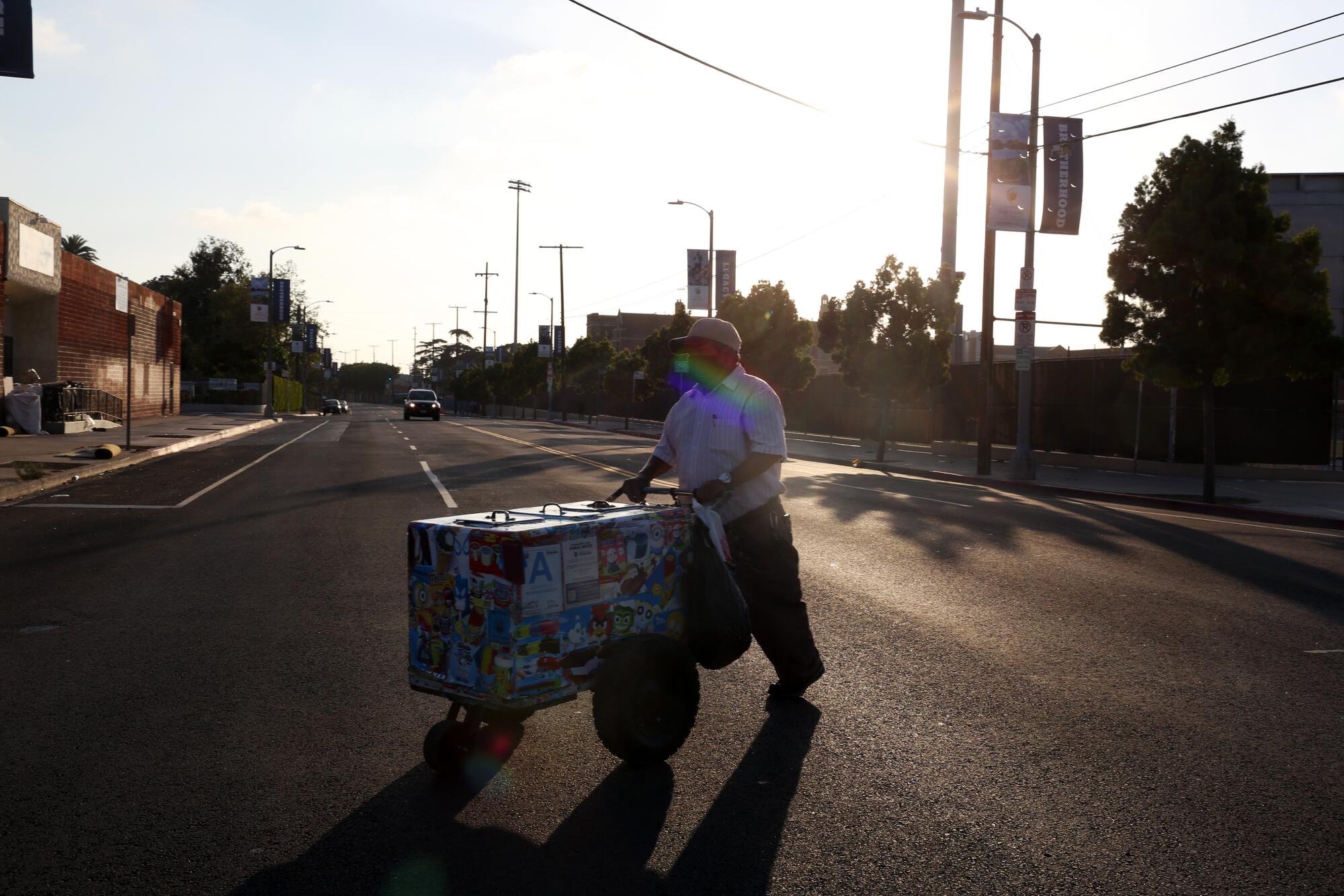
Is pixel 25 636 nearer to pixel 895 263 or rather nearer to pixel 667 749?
pixel 667 749

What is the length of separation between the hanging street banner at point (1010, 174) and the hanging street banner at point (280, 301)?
53.8m

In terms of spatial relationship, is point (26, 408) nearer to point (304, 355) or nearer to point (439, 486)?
point (439, 486)

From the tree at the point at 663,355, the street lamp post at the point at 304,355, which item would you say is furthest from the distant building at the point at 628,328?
the tree at the point at 663,355

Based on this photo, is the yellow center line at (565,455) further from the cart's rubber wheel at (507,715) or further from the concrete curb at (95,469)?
the cart's rubber wheel at (507,715)

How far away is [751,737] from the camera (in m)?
5.43

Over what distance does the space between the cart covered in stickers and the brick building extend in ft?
73.6

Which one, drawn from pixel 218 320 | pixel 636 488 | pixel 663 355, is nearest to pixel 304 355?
pixel 218 320

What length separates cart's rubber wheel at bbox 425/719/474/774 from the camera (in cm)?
476

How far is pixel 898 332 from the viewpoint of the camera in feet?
107

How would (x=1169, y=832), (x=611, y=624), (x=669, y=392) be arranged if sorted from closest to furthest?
1. (x=1169, y=832)
2. (x=611, y=624)
3. (x=669, y=392)

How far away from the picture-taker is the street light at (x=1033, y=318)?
24.6 m

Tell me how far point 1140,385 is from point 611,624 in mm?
23131

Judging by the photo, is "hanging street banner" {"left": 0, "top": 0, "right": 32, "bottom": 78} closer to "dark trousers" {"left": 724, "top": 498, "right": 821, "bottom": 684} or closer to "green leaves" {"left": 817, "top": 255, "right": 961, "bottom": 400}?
"dark trousers" {"left": 724, "top": 498, "right": 821, "bottom": 684}

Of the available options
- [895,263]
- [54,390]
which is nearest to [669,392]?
[895,263]
